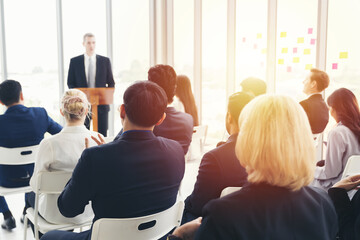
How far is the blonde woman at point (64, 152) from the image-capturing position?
7.88ft

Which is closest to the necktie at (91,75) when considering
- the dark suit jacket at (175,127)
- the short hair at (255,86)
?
the short hair at (255,86)

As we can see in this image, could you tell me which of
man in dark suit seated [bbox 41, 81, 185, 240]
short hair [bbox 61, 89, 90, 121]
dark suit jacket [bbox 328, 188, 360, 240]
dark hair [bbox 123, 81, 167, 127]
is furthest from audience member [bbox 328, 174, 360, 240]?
short hair [bbox 61, 89, 90, 121]

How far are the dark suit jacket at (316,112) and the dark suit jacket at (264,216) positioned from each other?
3198 mm

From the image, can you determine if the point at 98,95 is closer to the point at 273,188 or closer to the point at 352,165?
the point at 352,165

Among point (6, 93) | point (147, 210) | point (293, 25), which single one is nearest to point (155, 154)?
point (147, 210)

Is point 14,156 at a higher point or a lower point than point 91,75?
lower

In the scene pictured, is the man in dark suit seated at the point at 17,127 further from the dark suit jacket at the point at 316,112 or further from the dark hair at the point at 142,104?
the dark suit jacket at the point at 316,112

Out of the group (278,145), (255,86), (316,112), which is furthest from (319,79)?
(278,145)

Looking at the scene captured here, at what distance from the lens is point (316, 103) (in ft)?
13.9

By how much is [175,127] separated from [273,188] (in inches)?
82.0

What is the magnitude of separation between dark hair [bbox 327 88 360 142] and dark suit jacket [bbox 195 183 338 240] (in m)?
1.91

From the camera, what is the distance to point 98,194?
1.67 meters

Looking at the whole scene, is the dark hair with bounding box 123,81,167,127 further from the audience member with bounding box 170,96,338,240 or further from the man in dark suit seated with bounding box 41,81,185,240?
the audience member with bounding box 170,96,338,240

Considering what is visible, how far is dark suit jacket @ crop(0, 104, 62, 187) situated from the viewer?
3.19m
